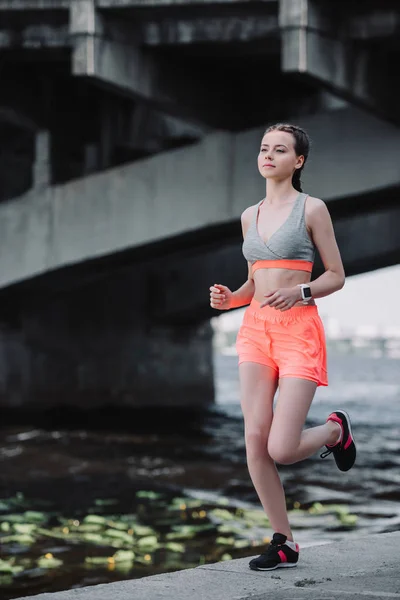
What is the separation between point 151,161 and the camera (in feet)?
57.1

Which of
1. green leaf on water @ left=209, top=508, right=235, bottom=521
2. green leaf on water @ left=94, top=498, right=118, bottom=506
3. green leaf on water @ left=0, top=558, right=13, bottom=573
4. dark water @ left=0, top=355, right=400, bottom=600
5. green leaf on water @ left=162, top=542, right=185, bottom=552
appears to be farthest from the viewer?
green leaf on water @ left=94, top=498, right=118, bottom=506

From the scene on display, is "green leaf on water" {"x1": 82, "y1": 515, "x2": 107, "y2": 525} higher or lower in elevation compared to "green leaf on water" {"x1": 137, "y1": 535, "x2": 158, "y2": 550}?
higher

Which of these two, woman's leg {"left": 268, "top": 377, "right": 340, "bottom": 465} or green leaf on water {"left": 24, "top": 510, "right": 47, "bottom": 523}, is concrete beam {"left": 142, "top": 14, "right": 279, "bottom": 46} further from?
woman's leg {"left": 268, "top": 377, "right": 340, "bottom": 465}

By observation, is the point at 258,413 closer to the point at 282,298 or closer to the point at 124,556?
the point at 282,298

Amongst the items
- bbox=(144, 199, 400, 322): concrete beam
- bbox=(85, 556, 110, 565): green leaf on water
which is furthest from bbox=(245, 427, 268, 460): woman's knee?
bbox=(144, 199, 400, 322): concrete beam

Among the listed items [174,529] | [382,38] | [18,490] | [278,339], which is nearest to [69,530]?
[174,529]

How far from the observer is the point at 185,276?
974 inches

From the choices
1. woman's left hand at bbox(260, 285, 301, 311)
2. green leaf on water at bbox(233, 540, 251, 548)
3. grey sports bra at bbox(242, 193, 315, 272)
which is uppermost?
grey sports bra at bbox(242, 193, 315, 272)

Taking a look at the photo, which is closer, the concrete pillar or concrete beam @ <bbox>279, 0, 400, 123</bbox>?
concrete beam @ <bbox>279, 0, 400, 123</bbox>

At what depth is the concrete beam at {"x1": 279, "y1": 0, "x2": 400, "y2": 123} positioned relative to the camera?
12914mm

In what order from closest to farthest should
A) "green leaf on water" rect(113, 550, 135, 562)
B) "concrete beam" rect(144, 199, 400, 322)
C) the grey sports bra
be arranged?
the grey sports bra < "green leaf on water" rect(113, 550, 135, 562) < "concrete beam" rect(144, 199, 400, 322)

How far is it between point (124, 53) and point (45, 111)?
13.4 ft

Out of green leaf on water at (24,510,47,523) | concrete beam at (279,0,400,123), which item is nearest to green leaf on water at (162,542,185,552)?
green leaf on water at (24,510,47,523)

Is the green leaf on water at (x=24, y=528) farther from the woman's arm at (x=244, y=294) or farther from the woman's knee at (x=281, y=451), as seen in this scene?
the woman's knee at (x=281, y=451)
